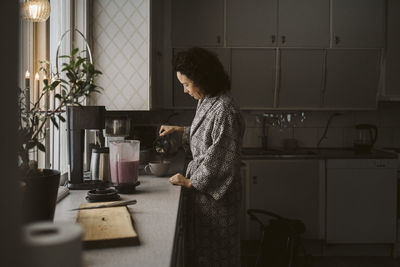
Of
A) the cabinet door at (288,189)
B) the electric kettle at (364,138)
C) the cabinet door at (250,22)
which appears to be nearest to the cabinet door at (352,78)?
the electric kettle at (364,138)

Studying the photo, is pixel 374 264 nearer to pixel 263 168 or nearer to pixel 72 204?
pixel 263 168

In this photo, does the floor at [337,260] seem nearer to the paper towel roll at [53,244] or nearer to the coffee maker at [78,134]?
the coffee maker at [78,134]

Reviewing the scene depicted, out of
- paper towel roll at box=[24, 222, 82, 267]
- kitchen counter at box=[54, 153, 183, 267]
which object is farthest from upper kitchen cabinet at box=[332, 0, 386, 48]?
paper towel roll at box=[24, 222, 82, 267]

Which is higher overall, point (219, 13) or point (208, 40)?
point (219, 13)

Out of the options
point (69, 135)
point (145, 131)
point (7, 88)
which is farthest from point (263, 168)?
point (7, 88)

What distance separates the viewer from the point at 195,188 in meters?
2.11

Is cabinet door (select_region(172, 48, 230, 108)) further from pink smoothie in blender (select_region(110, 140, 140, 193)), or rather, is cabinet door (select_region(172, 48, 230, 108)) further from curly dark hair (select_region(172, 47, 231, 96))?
pink smoothie in blender (select_region(110, 140, 140, 193))

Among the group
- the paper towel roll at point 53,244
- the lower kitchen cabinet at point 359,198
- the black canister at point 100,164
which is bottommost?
the lower kitchen cabinet at point 359,198

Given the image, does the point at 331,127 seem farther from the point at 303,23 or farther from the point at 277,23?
the point at 277,23

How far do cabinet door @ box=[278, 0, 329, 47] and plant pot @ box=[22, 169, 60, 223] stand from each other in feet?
10.9

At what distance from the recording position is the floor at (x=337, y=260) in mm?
3686

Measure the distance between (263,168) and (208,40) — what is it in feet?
4.46

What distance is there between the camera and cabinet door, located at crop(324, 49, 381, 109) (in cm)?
421

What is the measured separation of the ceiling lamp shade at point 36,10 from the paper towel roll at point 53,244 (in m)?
1.69
